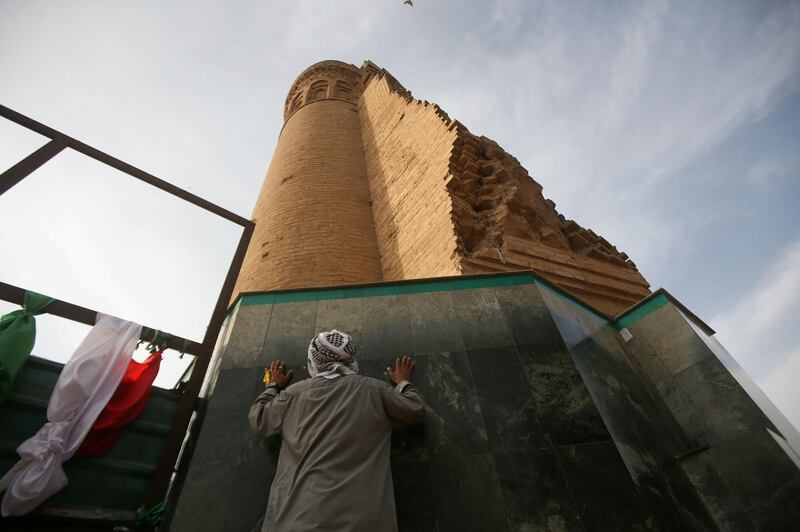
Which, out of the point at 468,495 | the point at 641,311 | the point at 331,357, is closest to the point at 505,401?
the point at 468,495

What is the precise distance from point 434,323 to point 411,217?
326 cm

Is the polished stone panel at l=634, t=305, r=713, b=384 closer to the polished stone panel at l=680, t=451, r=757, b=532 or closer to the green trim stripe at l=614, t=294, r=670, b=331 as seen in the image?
the green trim stripe at l=614, t=294, r=670, b=331

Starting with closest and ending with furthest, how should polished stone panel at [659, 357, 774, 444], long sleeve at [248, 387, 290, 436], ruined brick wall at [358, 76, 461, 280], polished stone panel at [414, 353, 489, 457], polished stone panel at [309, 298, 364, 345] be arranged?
1. long sleeve at [248, 387, 290, 436]
2. polished stone panel at [414, 353, 489, 457]
3. polished stone panel at [659, 357, 774, 444]
4. polished stone panel at [309, 298, 364, 345]
5. ruined brick wall at [358, 76, 461, 280]

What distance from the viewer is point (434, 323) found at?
3.09 m

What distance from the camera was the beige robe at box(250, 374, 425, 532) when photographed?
179cm

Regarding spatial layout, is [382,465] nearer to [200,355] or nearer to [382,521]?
[382,521]

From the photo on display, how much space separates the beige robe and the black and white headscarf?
0.33 ft

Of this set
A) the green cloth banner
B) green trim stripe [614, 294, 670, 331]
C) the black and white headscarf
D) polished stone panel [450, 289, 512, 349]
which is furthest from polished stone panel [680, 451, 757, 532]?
the green cloth banner

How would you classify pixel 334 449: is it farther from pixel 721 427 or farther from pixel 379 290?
pixel 721 427

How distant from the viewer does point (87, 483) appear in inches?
94.4

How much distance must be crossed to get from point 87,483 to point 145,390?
0.62m

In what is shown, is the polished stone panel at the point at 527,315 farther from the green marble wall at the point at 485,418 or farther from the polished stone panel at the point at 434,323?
the polished stone panel at the point at 434,323

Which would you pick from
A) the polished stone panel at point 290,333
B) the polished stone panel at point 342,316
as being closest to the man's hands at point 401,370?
the polished stone panel at point 342,316

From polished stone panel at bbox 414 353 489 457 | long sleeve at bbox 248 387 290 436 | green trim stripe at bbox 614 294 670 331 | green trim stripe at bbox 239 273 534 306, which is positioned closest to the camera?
long sleeve at bbox 248 387 290 436
